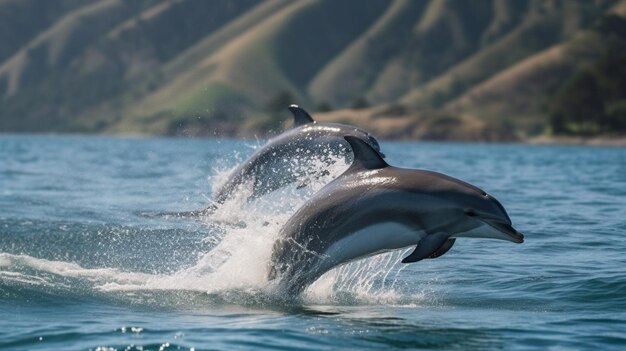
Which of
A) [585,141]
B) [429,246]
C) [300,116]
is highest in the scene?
[585,141]

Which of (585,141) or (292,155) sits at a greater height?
(585,141)

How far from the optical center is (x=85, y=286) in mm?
14352

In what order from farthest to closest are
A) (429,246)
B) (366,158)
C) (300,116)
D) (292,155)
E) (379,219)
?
(300,116) → (292,155) → (366,158) → (379,219) → (429,246)

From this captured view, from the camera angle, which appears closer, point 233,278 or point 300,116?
point 233,278

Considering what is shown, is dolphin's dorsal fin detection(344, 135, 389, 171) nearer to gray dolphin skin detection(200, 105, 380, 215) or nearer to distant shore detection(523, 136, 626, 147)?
gray dolphin skin detection(200, 105, 380, 215)

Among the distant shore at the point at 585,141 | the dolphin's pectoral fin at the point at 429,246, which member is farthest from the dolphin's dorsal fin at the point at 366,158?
the distant shore at the point at 585,141

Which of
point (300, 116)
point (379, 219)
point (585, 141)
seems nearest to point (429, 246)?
point (379, 219)

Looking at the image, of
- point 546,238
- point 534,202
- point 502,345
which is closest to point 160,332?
point 502,345

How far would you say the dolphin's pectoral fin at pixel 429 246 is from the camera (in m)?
12.1

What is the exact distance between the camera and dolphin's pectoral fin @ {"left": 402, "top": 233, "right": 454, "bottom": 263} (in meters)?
12.1

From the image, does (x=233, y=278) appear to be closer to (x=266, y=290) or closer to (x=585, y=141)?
(x=266, y=290)

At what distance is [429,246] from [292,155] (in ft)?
23.4

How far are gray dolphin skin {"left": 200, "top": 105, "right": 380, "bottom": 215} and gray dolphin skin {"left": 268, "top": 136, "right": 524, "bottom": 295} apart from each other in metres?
4.72

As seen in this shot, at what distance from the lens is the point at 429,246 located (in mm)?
12258
